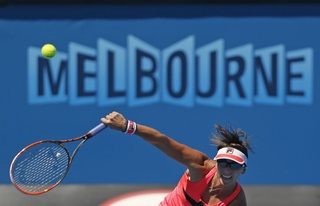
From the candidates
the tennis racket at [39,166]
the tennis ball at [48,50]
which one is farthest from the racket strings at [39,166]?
the tennis ball at [48,50]

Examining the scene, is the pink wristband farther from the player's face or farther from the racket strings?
the racket strings

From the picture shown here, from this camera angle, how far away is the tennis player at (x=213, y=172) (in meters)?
5.07

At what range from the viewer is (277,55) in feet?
27.7

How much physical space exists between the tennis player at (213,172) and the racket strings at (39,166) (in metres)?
0.82

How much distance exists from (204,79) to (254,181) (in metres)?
1.19

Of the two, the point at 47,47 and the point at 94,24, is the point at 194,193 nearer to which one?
the point at 47,47

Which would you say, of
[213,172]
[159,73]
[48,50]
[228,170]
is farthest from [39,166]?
[159,73]

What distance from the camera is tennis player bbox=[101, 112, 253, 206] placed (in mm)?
5070

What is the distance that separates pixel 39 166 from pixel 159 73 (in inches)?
115

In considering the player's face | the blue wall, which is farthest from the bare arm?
the blue wall

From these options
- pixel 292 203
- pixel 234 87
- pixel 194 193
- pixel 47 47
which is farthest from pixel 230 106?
pixel 194 193

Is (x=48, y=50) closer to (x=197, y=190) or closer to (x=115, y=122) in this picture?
(x=197, y=190)

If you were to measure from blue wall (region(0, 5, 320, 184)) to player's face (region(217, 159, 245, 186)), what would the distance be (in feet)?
10.8

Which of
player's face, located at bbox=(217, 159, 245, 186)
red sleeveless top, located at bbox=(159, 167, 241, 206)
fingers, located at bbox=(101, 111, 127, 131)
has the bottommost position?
red sleeveless top, located at bbox=(159, 167, 241, 206)
